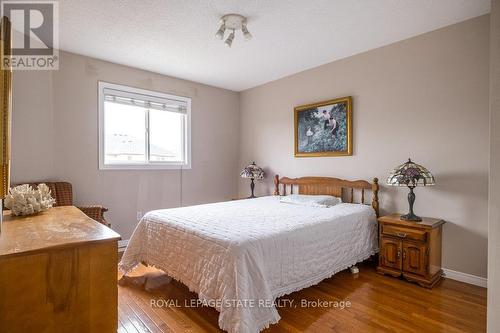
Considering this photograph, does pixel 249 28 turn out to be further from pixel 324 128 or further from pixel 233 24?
pixel 324 128

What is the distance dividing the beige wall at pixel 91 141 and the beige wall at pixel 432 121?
192cm

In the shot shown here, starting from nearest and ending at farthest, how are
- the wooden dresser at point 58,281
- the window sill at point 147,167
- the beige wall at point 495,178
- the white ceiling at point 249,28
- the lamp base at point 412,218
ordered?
1. the wooden dresser at point 58,281
2. the beige wall at point 495,178
3. the white ceiling at point 249,28
4. the lamp base at point 412,218
5. the window sill at point 147,167

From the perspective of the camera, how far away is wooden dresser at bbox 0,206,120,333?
0.96m

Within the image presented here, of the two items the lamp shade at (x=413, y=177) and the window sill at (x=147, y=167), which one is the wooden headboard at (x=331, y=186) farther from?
the window sill at (x=147, y=167)

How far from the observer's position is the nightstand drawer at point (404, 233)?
8.33ft

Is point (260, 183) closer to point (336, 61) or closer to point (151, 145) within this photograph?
point (151, 145)

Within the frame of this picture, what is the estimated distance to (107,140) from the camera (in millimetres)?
3686

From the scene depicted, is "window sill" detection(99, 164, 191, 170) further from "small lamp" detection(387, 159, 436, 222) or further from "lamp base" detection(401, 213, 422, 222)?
"lamp base" detection(401, 213, 422, 222)

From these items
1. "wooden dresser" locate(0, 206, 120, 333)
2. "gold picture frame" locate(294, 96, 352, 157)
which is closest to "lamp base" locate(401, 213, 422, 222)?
"gold picture frame" locate(294, 96, 352, 157)

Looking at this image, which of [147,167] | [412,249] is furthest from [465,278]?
[147,167]

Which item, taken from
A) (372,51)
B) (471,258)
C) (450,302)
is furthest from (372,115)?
(450,302)

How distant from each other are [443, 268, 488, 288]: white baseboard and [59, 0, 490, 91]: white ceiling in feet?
8.11

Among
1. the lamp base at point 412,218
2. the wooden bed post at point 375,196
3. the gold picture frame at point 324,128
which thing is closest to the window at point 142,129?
the gold picture frame at point 324,128

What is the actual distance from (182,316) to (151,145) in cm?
271
